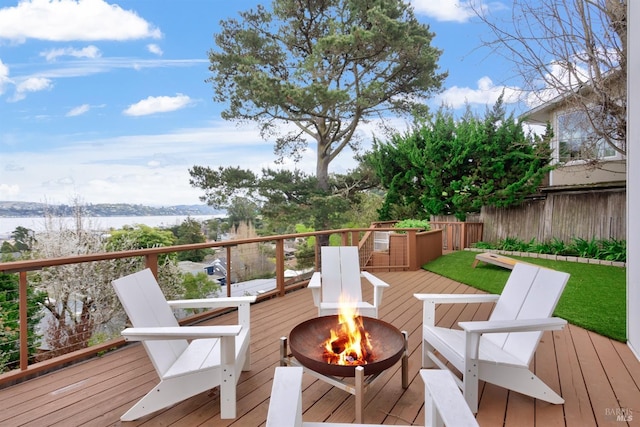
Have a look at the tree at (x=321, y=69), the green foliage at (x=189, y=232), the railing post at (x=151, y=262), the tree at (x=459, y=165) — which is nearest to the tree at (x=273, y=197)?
the tree at (x=321, y=69)

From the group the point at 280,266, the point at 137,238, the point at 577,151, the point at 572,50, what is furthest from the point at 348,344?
the point at 577,151

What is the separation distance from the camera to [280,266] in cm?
496

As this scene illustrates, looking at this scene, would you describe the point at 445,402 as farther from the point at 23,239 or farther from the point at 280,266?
the point at 23,239

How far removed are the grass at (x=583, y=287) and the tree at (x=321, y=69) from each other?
646 centimetres

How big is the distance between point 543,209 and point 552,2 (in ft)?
19.7

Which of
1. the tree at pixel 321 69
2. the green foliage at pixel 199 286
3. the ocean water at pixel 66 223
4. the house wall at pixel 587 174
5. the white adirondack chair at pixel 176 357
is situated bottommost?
the green foliage at pixel 199 286

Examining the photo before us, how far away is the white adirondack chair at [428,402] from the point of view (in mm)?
1109

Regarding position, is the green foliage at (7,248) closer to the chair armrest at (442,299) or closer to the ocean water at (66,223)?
the ocean water at (66,223)

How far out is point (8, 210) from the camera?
7918 millimetres

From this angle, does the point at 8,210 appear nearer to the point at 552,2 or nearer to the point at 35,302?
the point at 35,302

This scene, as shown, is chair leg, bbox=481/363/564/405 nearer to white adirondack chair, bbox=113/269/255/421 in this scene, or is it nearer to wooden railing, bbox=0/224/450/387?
white adirondack chair, bbox=113/269/255/421

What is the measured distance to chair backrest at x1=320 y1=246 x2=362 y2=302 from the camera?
3.56 metres

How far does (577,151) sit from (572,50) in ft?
13.4

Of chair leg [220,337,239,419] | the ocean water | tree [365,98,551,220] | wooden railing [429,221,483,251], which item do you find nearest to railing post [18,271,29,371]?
chair leg [220,337,239,419]
